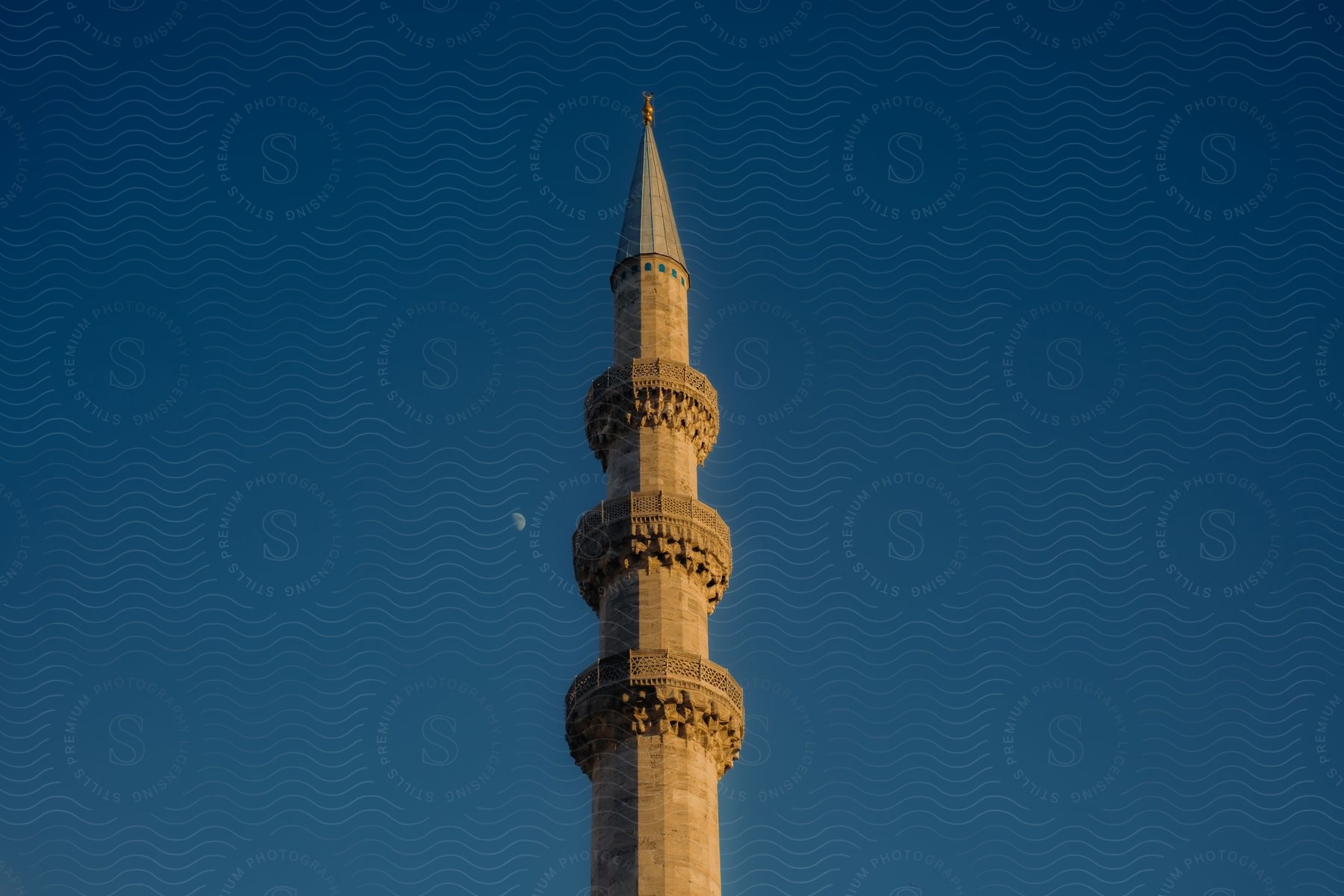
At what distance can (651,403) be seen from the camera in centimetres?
4550

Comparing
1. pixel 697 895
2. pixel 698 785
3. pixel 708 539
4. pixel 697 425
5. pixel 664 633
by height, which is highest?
pixel 697 425

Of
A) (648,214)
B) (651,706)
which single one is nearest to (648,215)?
(648,214)

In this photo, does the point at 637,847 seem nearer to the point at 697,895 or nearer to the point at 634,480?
the point at 697,895

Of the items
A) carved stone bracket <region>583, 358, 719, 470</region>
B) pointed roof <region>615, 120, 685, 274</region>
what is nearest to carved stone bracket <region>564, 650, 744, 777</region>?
carved stone bracket <region>583, 358, 719, 470</region>

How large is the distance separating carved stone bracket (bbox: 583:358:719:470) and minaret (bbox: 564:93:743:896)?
0.13 feet

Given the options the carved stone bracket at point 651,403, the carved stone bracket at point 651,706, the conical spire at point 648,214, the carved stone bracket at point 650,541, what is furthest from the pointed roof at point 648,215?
the carved stone bracket at point 651,706

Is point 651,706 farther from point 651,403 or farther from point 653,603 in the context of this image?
point 651,403

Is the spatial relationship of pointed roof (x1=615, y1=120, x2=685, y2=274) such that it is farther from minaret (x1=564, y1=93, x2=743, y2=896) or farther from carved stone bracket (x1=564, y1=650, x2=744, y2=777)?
carved stone bracket (x1=564, y1=650, x2=744, y2=777)

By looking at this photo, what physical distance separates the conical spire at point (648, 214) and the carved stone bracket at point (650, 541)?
28.7 feet

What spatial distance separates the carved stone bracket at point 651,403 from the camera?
1791 inches

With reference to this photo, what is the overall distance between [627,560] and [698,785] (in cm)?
602

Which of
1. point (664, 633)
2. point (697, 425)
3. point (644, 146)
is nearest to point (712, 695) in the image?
point (664, 633)

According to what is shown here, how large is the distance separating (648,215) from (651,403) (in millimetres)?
7340

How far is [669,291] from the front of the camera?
160 feet
